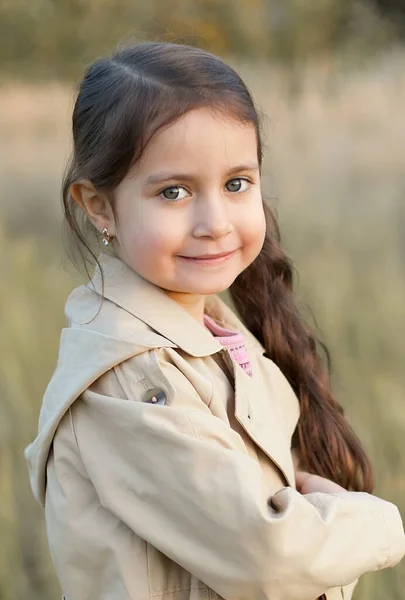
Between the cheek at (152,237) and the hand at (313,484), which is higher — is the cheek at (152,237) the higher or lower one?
the higher one

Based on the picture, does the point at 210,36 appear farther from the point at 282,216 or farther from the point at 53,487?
the point at 53,487

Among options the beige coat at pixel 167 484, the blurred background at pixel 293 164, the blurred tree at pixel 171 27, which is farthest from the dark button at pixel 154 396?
the blurred tree at pixel 171 27

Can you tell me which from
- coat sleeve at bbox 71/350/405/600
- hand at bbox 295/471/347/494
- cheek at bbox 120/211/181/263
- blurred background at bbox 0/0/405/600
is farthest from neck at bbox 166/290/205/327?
blurred background at bbox 0/0/405/600

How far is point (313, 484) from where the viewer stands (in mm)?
1802

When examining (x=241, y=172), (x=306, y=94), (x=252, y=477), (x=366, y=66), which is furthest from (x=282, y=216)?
(x=252, y=477)

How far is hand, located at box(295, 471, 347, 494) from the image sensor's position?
1760 mm

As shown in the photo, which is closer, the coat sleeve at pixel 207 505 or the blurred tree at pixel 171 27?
the coat sleeve at pixel 207 505

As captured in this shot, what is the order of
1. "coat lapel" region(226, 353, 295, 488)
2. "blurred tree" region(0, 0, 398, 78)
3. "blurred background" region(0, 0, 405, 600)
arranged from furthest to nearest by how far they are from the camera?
"blurred tree" region(0, 0, 398, 78), "blurred background" region(0, 0, 405, 600), "coat lapel" region(226, 353, 295, 488)

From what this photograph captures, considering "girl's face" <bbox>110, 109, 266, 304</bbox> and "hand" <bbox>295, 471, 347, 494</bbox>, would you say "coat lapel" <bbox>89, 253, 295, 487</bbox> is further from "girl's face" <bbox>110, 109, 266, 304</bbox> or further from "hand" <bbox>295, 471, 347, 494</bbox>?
"hand" <bbox>295, 471, 347, 494</bbox>

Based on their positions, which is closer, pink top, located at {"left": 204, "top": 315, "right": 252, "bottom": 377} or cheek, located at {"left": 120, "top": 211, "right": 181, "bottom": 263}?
cheek, located at {"left": 120, "top": 211, "right": 181, "bottom": 263}

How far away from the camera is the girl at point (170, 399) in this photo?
4.46 feet

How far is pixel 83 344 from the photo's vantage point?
4.79ft

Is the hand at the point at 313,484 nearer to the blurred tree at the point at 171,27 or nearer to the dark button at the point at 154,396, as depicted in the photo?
the dark button at the point at 154,396

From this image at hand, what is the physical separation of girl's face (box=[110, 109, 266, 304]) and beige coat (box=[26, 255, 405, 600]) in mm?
69
